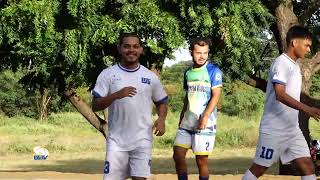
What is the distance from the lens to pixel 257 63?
12.0 meters

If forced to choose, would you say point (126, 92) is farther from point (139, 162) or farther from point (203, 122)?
point (203, 122)

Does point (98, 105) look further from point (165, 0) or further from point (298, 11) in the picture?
point (298, 11)

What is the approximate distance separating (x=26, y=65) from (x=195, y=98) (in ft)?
22.9

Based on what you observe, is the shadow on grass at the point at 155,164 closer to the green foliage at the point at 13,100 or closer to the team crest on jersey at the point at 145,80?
the team crest on jersey at the point at 145,80

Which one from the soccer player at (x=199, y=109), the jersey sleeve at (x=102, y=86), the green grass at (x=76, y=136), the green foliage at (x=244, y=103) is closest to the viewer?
the jersey sleeve at (x=102, y=86)

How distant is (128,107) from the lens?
5.71 meters

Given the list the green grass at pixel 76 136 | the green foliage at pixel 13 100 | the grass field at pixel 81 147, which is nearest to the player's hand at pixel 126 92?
the grass field at pixel 81 147

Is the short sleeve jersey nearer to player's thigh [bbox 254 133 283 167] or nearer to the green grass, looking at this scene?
player's thigh [bbox 254 133 283 167]

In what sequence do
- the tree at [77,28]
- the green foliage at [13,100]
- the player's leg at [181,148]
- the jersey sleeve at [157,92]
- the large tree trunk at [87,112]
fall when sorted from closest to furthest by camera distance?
the jersey sleeve at [157,92] → the player's leg at [181,148] → the tree at [77,28] → the large tree trunk at [87,112] → the green foliage at [13,100]

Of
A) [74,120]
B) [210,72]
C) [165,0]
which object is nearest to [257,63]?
[165,0]

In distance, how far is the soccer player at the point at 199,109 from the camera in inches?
274

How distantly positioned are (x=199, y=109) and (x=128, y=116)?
144 cm

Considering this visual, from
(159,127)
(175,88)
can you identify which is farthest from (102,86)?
(175,88)

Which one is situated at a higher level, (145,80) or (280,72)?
(280,72)
